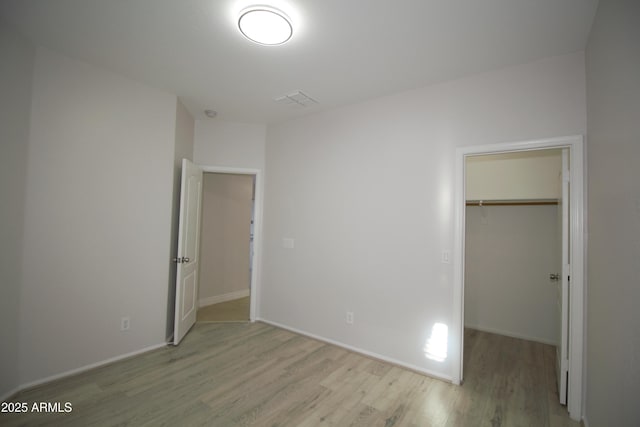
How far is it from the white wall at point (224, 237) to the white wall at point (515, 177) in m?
3.81

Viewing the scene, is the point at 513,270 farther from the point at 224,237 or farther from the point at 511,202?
the point at 224,237

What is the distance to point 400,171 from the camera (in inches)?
114

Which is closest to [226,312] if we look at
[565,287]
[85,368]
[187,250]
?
[187,250]

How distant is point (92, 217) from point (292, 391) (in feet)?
7.83

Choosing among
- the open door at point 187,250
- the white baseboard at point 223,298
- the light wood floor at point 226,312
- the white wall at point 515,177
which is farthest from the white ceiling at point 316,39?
the white baseboard at point 223,298

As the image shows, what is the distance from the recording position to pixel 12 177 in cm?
212

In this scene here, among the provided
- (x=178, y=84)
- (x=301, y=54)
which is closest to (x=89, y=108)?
(x=178, y=84)

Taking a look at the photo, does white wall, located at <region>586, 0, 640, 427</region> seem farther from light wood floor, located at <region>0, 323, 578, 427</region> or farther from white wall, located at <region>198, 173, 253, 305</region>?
white wall, located at <region>198, 173, 253, 305</region>

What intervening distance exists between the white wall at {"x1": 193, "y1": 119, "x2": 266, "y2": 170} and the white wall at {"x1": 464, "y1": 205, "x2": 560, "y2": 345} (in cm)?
321

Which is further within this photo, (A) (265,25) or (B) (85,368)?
(B) (85,368)

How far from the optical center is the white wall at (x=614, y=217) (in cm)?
118

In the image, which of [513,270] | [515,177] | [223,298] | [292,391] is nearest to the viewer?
[292,391]

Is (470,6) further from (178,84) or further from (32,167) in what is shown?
(32,167)

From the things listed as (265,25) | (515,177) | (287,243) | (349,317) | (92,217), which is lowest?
(349,317)
